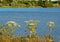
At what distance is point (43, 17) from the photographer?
1.19 meters

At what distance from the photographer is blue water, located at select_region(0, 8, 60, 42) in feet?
3.85

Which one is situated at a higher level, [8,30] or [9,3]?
[9,3]

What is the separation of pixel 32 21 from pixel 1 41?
14.1 inches

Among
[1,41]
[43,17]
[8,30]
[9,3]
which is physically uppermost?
[9,3]

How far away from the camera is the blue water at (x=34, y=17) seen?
3.85 feet

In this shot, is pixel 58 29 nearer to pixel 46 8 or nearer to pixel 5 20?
pixel 46 8

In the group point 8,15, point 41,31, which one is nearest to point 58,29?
point 41,31

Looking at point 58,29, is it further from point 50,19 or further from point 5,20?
point 5,20

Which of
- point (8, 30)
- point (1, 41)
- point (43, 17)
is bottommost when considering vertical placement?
point (1, 41)

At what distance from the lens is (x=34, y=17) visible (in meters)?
1.21

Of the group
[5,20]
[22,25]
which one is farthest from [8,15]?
[22,25]

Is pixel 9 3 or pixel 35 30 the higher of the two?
pixel 9 3

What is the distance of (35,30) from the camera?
3.86 ft

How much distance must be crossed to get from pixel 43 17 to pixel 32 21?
12 cm
